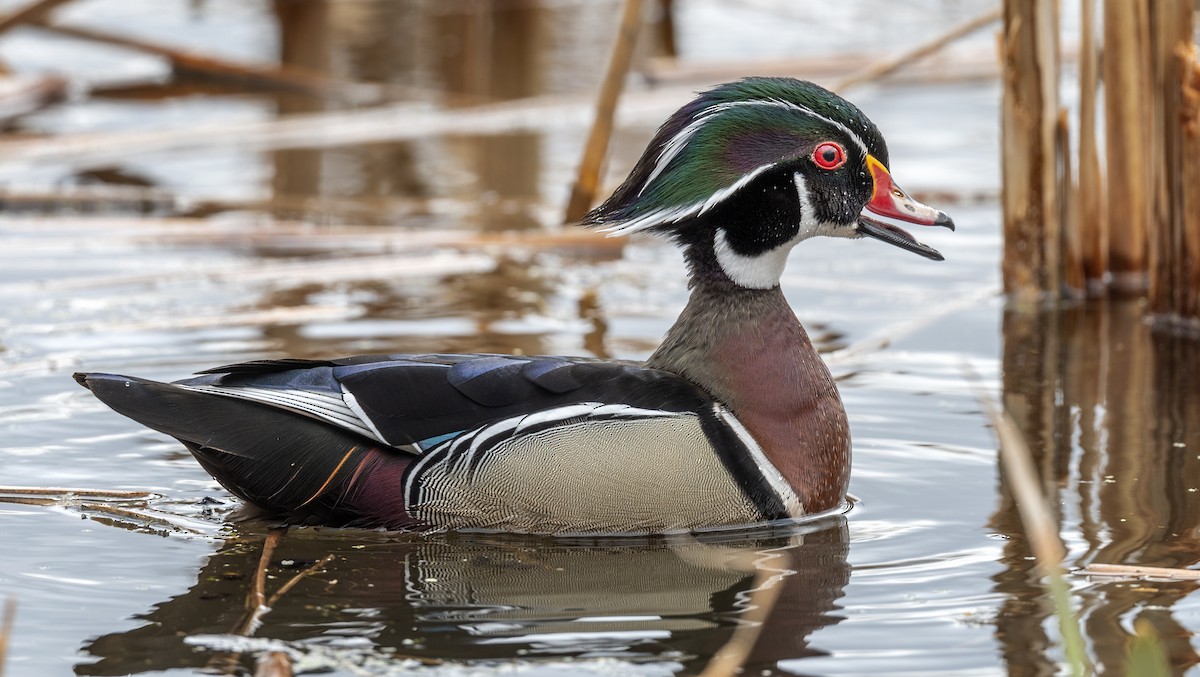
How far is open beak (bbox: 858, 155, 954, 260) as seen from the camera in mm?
5699

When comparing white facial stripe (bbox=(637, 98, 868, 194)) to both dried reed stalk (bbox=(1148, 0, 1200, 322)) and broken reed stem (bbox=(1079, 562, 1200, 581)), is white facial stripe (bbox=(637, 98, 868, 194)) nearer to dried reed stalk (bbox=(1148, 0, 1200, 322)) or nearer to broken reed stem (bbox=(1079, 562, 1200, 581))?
broken reed stem (bbox=(1079, 562, 1200, 581))

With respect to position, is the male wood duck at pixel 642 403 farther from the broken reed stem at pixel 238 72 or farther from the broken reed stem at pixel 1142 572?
the broken reed stem at pixel 238 72

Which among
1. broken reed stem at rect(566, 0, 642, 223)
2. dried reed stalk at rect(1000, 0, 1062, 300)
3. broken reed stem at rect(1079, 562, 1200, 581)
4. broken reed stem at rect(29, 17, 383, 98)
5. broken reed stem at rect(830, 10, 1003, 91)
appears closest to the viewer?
broken reed stem at rect(1079, 562, 1200, 581)

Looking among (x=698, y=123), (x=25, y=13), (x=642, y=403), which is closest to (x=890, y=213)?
(x=698, y=123)

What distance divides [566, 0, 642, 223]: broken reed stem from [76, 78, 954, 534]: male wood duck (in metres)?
3.16

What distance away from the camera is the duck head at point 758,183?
18.1ft

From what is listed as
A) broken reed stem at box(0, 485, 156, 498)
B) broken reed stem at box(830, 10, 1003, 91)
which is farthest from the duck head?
broken reed stem at box(830, 10, 1003, 91)

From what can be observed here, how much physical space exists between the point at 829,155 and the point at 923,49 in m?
3.25

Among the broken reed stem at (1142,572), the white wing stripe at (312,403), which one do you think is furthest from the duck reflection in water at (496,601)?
the broken reed stem at (1142,572)

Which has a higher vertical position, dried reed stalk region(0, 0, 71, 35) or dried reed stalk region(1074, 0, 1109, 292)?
dried reed stalk region(0, 0, 71, 35)

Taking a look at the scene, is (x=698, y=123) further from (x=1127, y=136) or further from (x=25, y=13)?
(x=25, y=13)

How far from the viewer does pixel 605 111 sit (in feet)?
29.4

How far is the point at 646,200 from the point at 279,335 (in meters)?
2.73

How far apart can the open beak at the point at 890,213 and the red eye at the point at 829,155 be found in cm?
12
